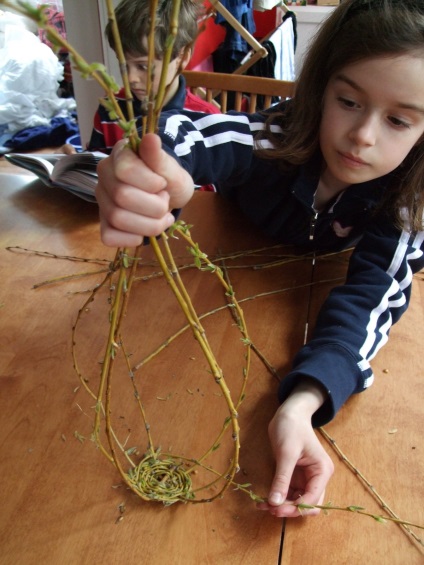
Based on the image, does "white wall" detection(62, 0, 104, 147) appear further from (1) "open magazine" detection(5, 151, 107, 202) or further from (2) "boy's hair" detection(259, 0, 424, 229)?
(2) "boy's hair" detection(259, 0, 424, 229)

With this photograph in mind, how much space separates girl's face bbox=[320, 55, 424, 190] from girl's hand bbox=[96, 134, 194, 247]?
0.37 meters

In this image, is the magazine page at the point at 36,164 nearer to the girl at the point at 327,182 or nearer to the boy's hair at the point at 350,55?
the girl at the point at 327,182

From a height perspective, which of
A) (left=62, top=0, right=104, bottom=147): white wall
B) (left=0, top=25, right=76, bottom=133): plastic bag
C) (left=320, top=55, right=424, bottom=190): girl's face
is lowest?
(left=0, top=25, right=76, bottom=133): plastic bag

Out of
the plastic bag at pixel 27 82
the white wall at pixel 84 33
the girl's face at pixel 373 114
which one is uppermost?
the girl's face at pixel 373 114

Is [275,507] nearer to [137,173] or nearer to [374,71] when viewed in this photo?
[137,173]

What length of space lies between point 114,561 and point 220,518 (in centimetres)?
10

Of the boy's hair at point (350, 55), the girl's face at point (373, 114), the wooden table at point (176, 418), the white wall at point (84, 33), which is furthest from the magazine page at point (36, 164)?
the white wall at point (84, 33)

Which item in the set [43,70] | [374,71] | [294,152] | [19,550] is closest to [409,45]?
[374,71]

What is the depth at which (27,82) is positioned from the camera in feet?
8.39

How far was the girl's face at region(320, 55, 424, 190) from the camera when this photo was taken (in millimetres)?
584

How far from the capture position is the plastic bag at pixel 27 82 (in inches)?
99.0

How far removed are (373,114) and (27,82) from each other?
2.48 meters

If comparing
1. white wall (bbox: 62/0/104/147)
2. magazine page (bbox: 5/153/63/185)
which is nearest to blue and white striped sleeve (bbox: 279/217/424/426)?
magazine page (bbox: 5/153/63/185)

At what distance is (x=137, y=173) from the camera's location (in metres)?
0.31
